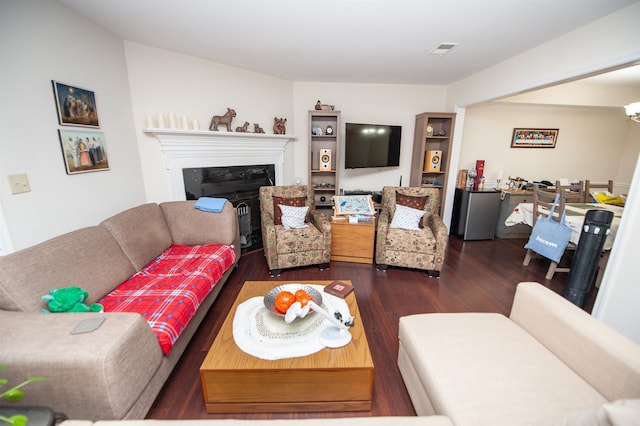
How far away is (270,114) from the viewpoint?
3533mm

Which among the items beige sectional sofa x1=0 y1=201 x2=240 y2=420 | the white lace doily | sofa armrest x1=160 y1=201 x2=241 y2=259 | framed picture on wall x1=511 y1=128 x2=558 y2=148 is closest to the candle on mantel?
sofa armrest x1=160 y1=201 x2=241 y2=259

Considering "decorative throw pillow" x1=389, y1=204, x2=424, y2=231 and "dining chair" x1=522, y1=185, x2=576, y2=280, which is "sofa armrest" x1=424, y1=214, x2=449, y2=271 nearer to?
"decorative throw pillow" x1=389, y1=204, x2=424, y2=231

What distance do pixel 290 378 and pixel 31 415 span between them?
0.93m

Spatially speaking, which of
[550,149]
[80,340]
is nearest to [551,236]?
[550,149]

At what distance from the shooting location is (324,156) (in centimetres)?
372

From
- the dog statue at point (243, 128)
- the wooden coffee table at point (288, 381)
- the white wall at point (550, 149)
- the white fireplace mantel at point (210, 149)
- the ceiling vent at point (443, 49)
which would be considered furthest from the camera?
the white wall at point (550, 149)

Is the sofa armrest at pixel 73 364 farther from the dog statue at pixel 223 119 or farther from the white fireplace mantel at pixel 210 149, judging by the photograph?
the dog statue at pixel 223 119

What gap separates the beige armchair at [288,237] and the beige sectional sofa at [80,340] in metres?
0.92

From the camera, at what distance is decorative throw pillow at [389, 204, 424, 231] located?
290 centimetres

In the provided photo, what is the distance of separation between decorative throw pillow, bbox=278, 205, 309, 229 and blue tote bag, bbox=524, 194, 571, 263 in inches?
97.3

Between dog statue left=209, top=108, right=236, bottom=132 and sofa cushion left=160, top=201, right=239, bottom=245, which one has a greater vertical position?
dog statue left=209, top=108, right=236, bottom=132

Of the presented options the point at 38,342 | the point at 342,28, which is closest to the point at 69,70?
the point at 38,342

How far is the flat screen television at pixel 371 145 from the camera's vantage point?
360cm

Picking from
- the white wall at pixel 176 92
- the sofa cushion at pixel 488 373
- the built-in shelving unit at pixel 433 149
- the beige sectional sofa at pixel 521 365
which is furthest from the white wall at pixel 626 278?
the white wall at pixel 176 92
